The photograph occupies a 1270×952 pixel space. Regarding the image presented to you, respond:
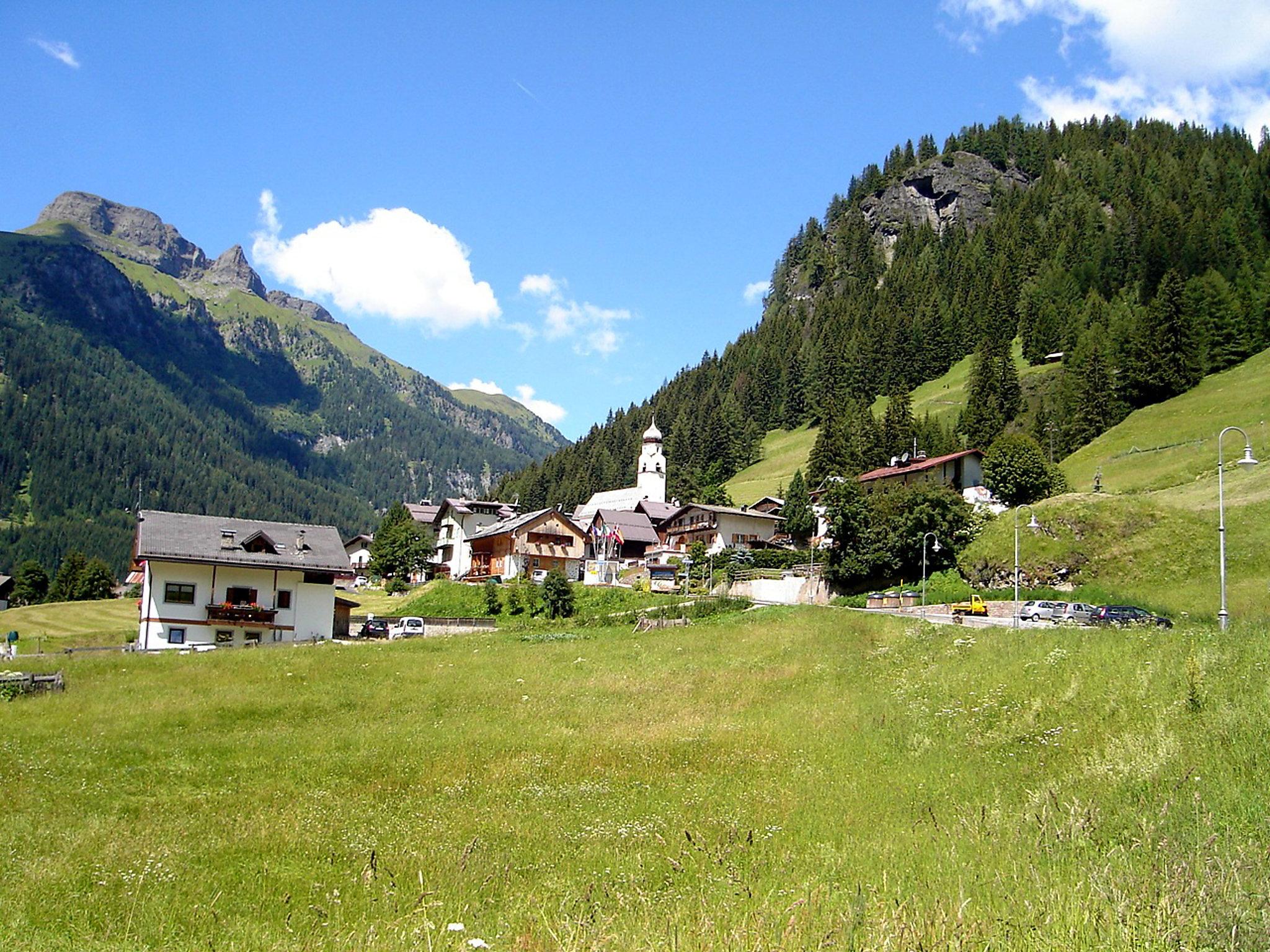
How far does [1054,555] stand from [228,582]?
48.7 metres

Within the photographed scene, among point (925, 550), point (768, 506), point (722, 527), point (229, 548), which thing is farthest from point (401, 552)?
point (925, 550)

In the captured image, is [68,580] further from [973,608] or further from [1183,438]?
[1183,438]

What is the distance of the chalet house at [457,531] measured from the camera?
10588 cm

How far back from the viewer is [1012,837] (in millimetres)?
11867

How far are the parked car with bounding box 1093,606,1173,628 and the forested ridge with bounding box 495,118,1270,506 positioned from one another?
212ft

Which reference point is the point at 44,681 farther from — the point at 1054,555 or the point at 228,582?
the point at 1054,555

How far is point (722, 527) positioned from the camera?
303 feet

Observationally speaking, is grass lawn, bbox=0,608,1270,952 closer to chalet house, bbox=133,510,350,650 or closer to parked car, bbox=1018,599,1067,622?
parked car, bbox=1018,599,1067,622

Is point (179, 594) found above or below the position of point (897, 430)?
Result: below

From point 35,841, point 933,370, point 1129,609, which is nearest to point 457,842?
point 35,841

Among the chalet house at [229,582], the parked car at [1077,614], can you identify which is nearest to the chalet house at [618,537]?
the chalet house at [229,582]

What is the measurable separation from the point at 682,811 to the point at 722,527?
3023 inches

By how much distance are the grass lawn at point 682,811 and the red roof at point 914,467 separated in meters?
60.9

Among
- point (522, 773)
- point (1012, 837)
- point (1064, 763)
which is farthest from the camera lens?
point (522, 773)
